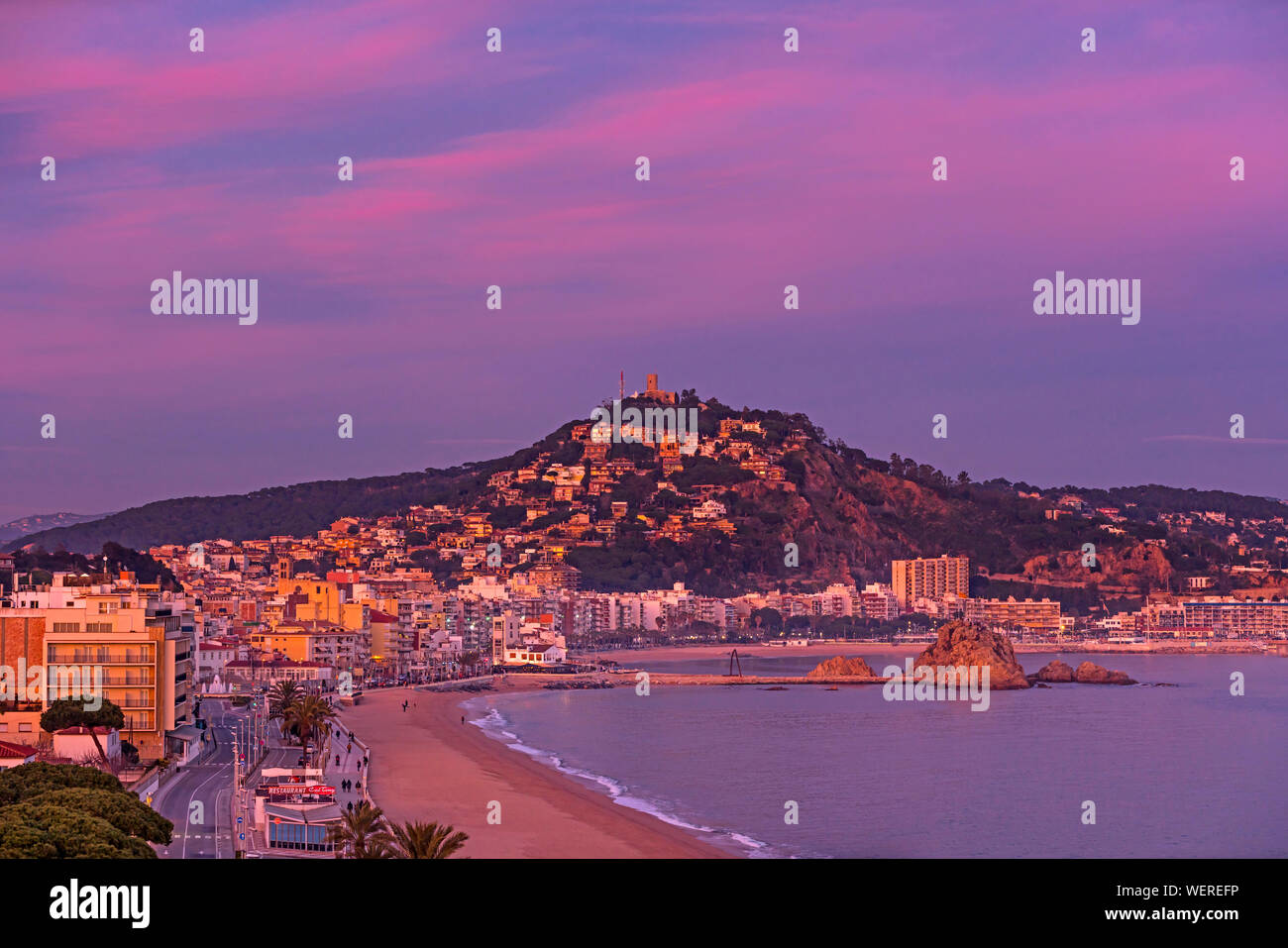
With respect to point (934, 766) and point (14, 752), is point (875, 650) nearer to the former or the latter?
point (934, 766)

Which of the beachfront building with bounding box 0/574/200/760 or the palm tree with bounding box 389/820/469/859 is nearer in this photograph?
the palm tree with bounding box 389/820/469/859

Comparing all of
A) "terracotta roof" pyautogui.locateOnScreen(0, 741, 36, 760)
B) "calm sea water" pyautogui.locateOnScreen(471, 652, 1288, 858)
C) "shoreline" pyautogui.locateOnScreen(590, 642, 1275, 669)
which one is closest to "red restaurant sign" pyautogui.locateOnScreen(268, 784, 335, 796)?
"terracotta roof" pyautogui.locateOnScreen(0, 741, 36, 760)

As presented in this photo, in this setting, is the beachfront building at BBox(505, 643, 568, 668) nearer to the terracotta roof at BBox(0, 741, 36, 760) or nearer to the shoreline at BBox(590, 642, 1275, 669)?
the shoreline at BBox(590, 642, 1275, 669)

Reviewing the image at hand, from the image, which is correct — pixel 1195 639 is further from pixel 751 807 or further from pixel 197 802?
pixel 197 802

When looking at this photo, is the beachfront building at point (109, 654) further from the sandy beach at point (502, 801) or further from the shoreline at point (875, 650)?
the shoreline at point (875, 650)
